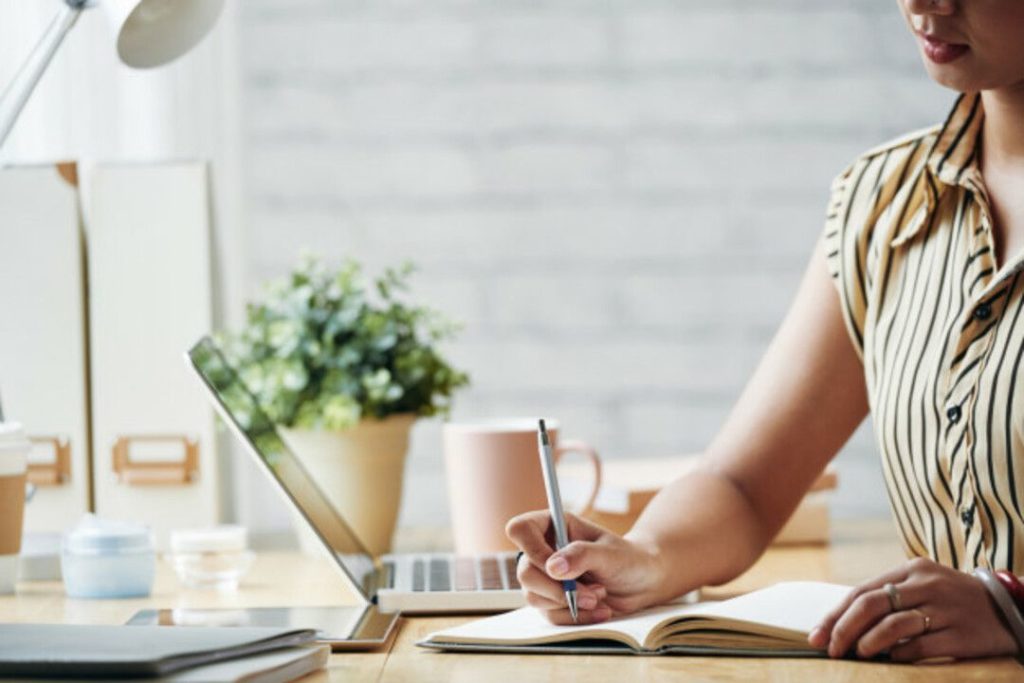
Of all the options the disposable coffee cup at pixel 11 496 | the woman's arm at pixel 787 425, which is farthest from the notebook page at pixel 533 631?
the disposable coffee cup at pixel 11 496

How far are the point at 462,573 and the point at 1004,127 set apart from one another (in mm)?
571

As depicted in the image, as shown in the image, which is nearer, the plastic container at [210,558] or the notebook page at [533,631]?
the notebook page at [533,631]

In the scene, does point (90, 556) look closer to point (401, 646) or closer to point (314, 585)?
point (314, 585)

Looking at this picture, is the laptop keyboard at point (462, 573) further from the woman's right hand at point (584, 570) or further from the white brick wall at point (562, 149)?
the white brick wall at point (562, 149)

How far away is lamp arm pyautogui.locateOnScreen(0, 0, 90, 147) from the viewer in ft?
4.24

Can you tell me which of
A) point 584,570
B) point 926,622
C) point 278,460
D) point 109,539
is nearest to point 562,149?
point 278,460

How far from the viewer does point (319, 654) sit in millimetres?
876

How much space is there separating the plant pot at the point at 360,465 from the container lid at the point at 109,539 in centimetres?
26

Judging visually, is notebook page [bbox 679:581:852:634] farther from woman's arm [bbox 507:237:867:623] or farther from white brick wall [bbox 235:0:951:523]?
white brick wall [bbox 235:0:951:523]

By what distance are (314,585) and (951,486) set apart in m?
0.54

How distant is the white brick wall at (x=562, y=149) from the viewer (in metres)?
1.92

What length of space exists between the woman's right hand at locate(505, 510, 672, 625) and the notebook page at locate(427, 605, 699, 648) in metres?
0.02

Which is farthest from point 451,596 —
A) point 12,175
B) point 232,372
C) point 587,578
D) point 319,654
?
point 12,175

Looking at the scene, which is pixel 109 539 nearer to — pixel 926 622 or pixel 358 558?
pixel 358 558
